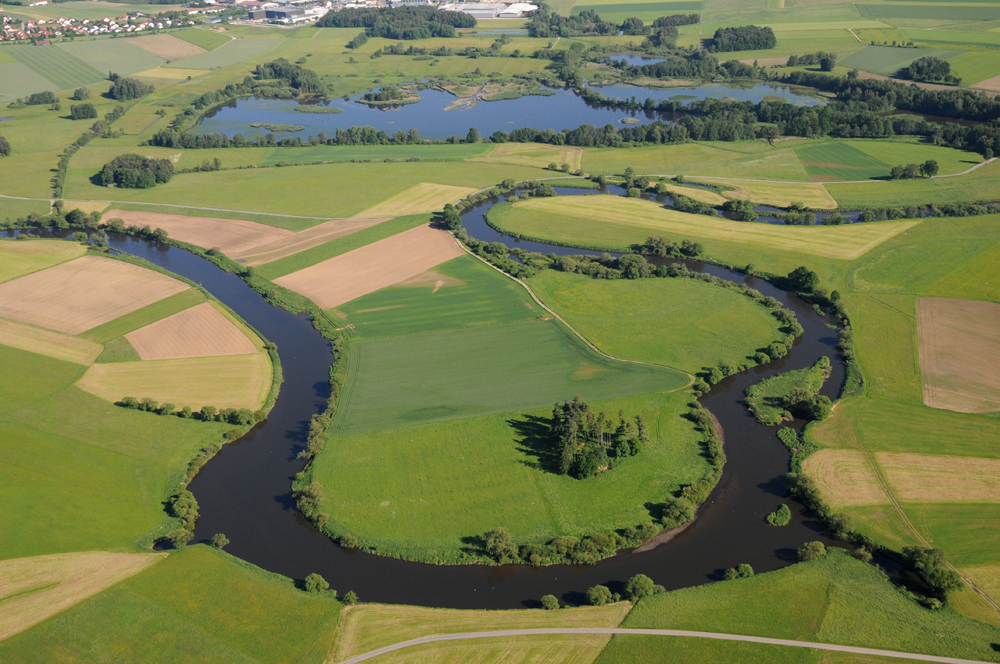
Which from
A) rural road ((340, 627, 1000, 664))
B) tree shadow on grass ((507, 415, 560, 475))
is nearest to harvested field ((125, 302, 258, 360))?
tree shadow on grass ((507, 415, 560, 475))

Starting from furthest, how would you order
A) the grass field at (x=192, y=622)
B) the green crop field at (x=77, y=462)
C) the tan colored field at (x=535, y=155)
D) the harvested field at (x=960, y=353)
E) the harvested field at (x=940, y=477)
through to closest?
the tan colored field at (x=535, y=155) → the harvested field at (x=960, y=353) → the harvested field at (x=940, y=477) → the green crop field at (x=77, y=462) → the grass field at (x=192, y=622)

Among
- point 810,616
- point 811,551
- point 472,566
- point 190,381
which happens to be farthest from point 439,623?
point 190,381

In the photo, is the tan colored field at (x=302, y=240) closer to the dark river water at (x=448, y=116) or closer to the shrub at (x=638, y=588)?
the dark river water at (x=448, y=116)

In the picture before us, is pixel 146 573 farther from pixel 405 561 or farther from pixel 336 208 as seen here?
pixel 336 208

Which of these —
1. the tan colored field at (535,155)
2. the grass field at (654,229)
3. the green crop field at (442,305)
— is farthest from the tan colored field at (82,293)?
the tan colored field at (535,155)

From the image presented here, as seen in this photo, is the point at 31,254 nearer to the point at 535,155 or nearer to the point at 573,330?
the point at 573,330
